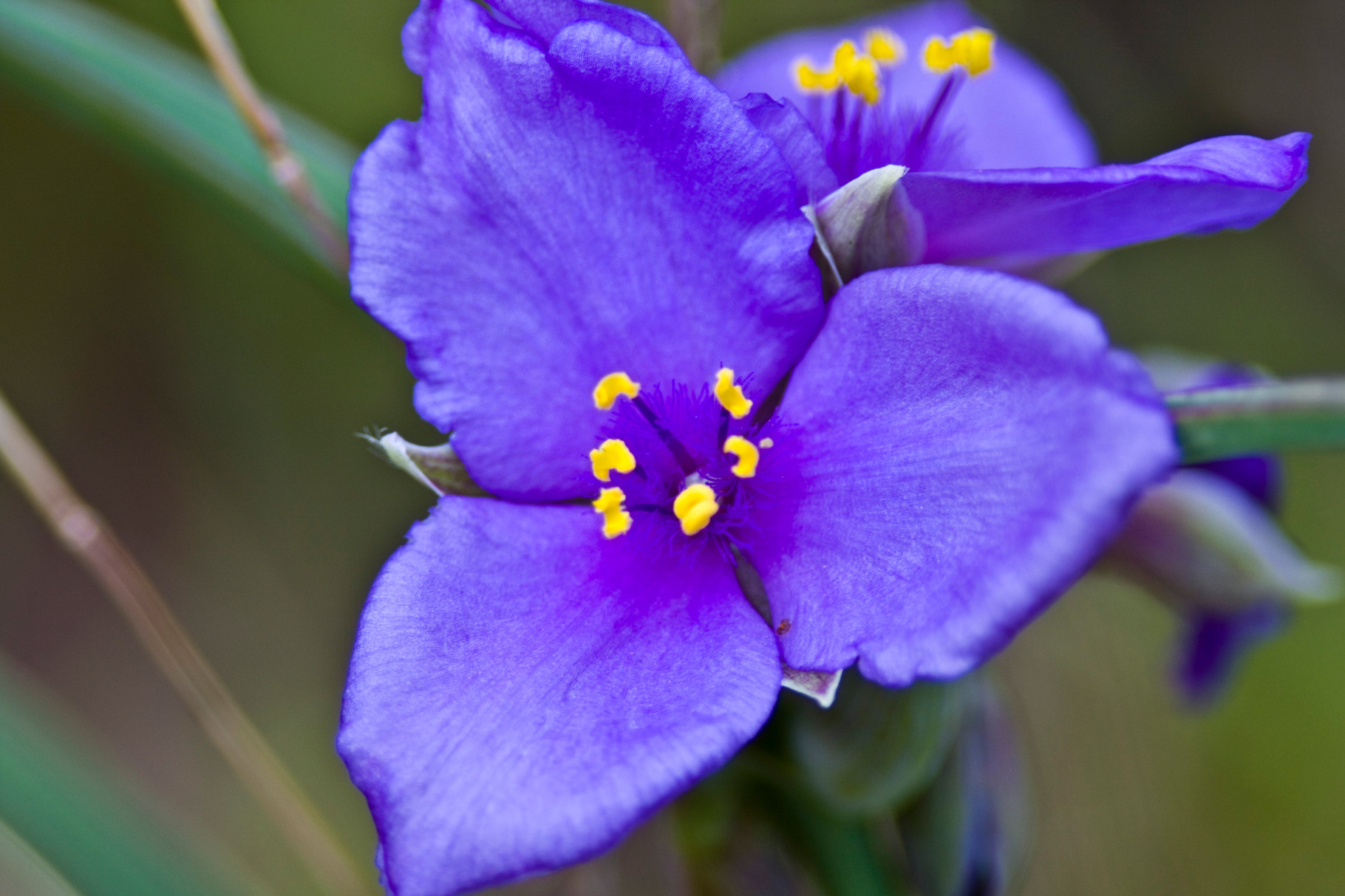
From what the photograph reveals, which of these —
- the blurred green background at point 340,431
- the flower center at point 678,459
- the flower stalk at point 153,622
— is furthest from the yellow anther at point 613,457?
the blurred green background at point 340,431

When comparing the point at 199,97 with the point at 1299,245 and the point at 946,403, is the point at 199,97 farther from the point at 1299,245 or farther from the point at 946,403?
the point at 1299,245

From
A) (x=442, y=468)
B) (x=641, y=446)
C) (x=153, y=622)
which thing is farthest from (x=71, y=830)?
(x=641, y=446)

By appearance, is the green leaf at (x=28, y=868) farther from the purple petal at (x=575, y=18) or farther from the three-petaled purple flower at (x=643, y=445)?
the purple petal at (x=575, y=18)

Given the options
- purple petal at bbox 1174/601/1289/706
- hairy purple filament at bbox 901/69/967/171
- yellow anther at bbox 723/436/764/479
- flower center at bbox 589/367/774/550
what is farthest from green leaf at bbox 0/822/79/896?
→ purple petal at bbox 1174/601/1289/706

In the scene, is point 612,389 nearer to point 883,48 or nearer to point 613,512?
point 613,512

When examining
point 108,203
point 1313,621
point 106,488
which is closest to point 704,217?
point 1313,621

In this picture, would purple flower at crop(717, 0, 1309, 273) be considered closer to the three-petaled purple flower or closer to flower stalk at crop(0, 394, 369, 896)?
the three-petaled purple flower

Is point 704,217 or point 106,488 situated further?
point 106,488

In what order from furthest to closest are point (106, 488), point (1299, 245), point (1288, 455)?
point (106, 488) → point (1299, 245) → point (1288, 455)
